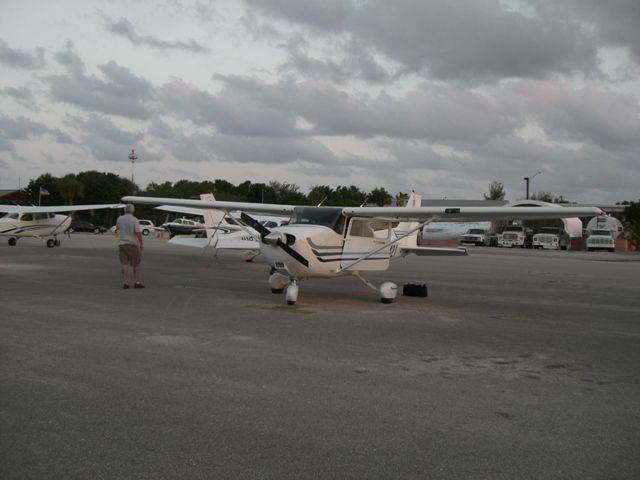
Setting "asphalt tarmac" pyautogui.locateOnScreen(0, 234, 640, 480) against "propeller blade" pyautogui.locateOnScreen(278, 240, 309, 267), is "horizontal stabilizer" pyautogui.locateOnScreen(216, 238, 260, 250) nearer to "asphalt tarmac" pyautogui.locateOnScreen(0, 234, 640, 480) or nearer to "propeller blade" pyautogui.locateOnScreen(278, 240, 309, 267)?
"propeller blade" pyautogui.locateOnScreen(278, 240, 309, 267)

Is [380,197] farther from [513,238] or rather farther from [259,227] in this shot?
[259,227]

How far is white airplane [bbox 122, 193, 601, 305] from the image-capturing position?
11180 millimetres

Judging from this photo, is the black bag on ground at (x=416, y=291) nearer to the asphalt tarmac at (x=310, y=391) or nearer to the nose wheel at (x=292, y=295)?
the asphalt tarmac at (x=310, y=391)

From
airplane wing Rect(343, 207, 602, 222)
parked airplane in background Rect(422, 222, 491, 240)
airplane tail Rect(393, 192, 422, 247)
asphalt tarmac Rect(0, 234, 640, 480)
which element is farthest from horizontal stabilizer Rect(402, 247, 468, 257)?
parked airplane in background Rect(422, 222, 491, 240)

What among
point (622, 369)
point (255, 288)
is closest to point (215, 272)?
point (255, 288)

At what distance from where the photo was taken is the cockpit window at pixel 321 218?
39.4ft

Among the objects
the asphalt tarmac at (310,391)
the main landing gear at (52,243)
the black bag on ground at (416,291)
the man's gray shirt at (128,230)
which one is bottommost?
the asphalt tarmac at (310,391)

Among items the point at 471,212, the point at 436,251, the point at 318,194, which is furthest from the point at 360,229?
the point at 318,194

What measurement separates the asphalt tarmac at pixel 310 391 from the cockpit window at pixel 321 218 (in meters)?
1.72

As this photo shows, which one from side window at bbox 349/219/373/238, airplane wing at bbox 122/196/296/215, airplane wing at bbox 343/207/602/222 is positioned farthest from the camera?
airplane wing at bbox 122/196/296/215

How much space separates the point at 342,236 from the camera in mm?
12148

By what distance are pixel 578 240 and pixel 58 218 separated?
135 feet

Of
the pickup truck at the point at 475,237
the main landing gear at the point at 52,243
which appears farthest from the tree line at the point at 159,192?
the main landing gear at the point at 52,243

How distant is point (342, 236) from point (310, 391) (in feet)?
22.9
